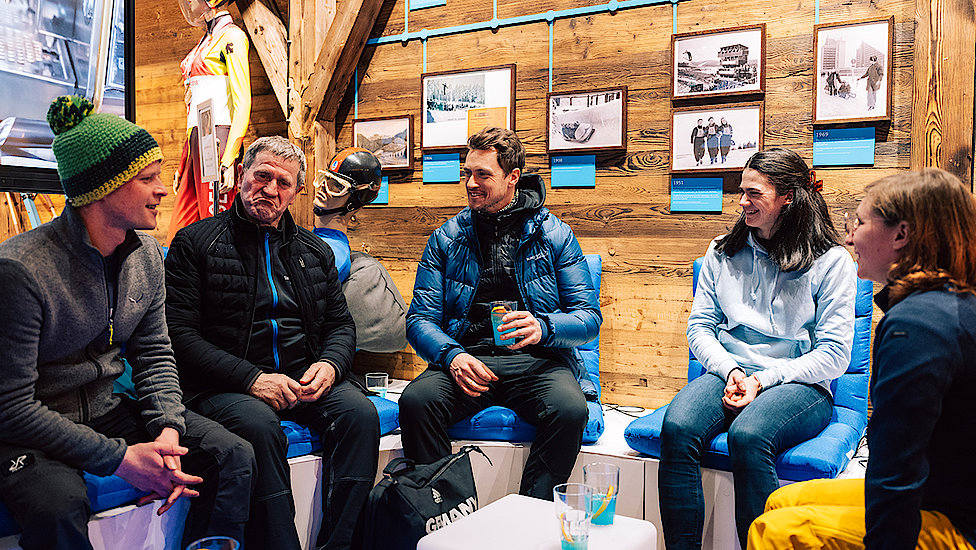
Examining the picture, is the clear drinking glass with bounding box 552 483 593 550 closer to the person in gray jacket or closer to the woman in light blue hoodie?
the woman in light blue hoodie

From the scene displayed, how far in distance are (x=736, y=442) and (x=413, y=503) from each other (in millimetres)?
1002

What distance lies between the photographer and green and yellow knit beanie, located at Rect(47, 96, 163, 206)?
191 cm

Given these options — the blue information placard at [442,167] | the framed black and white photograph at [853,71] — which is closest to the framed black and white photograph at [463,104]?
the blue information placard at [442,167]

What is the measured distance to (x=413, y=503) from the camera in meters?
2.20

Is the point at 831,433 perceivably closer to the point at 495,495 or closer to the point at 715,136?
the point at 495,495

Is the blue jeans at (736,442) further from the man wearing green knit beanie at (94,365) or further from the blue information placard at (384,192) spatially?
the blue information placard at (384,192)

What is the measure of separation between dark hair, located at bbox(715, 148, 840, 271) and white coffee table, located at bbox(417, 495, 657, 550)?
47.2 inches

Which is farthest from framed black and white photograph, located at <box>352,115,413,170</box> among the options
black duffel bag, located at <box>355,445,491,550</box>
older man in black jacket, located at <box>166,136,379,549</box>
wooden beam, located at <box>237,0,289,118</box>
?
black duffel bag, located at <box>355,445,491,550</box>

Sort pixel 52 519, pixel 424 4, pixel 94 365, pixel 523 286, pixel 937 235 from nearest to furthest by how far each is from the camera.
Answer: pixel 937 235, pixel 52 519, pixel 94 365, pixel 523 286, pixel 424 4

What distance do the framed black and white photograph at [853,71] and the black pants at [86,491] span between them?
8.67 ft

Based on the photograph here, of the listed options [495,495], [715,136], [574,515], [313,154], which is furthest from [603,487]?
[313,154]

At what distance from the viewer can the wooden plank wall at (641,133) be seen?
127 inches

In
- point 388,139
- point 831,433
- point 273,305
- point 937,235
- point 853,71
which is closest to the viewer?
point 937,235

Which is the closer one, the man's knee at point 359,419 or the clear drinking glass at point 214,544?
the clear drinking glass at point 214,544
